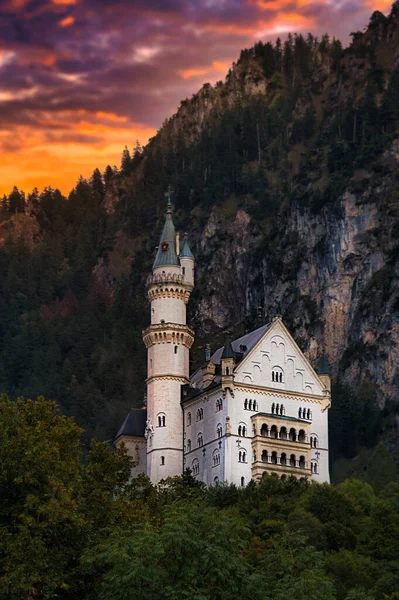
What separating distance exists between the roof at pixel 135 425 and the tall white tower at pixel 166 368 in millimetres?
4621

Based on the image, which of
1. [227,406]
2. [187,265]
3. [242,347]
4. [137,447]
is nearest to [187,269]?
[187,265]

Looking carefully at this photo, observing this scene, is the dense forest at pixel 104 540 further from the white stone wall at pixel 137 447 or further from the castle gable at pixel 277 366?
the white stone wall at pixel 137 447

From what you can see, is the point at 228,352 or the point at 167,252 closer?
the point at 228,352

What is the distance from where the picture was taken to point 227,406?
11375cm

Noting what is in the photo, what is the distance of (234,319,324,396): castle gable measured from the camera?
380 ft

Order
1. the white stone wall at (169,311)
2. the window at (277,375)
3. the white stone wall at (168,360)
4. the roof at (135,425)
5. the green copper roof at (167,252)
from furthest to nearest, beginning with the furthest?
the roof at (135,425) → the green copper roof at (167,252) → the white stone wall at (169,311) → the white stone wall at (168,360) → the window at (277,375)

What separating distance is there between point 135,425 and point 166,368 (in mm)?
8035

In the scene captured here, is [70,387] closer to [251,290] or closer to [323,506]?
[251,290]

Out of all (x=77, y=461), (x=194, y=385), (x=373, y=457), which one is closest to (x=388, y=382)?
(x=373, y=457)

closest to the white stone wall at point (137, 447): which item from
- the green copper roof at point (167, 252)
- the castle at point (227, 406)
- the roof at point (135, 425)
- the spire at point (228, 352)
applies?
the castle at point (227, 406)

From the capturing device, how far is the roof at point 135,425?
124 m

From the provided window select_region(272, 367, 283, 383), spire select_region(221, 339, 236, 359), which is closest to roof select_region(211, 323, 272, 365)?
spire select_region(221, 339, 236, 359)

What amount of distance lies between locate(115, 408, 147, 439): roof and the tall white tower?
182 inches

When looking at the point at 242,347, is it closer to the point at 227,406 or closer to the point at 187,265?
the point at 227,406
